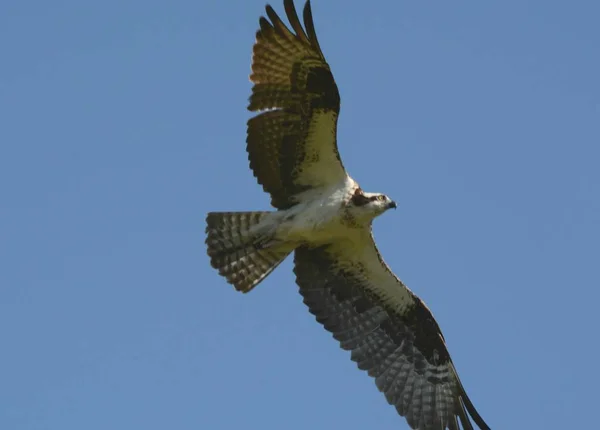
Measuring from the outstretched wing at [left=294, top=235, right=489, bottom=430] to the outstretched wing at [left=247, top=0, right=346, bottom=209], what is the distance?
4.03ft

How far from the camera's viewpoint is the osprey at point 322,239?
39.4 feet

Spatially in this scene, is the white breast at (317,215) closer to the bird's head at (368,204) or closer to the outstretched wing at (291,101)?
the bird's head at (368,204)

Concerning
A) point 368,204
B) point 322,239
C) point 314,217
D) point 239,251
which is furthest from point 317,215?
point 239,251

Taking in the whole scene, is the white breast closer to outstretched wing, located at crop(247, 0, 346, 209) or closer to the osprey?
the osprey

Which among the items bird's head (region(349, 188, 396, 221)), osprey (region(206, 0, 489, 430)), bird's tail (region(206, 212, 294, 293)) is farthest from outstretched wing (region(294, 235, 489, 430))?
bird's head (region(349, 188, 396, 221))

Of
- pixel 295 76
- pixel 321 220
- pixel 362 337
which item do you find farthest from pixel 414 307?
pixel 295 76

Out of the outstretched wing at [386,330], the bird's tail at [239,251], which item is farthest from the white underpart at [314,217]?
the outstretched wing at [386,330]

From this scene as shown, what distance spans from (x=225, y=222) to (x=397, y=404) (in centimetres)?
278

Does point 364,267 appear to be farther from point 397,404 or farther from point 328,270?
point 397,404

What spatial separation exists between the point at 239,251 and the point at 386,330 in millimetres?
1997

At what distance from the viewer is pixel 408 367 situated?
13.3 meters

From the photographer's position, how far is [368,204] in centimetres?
1208

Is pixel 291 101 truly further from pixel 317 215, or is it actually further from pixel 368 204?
pixel 368 204

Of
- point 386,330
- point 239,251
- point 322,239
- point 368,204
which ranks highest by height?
point 239,251
